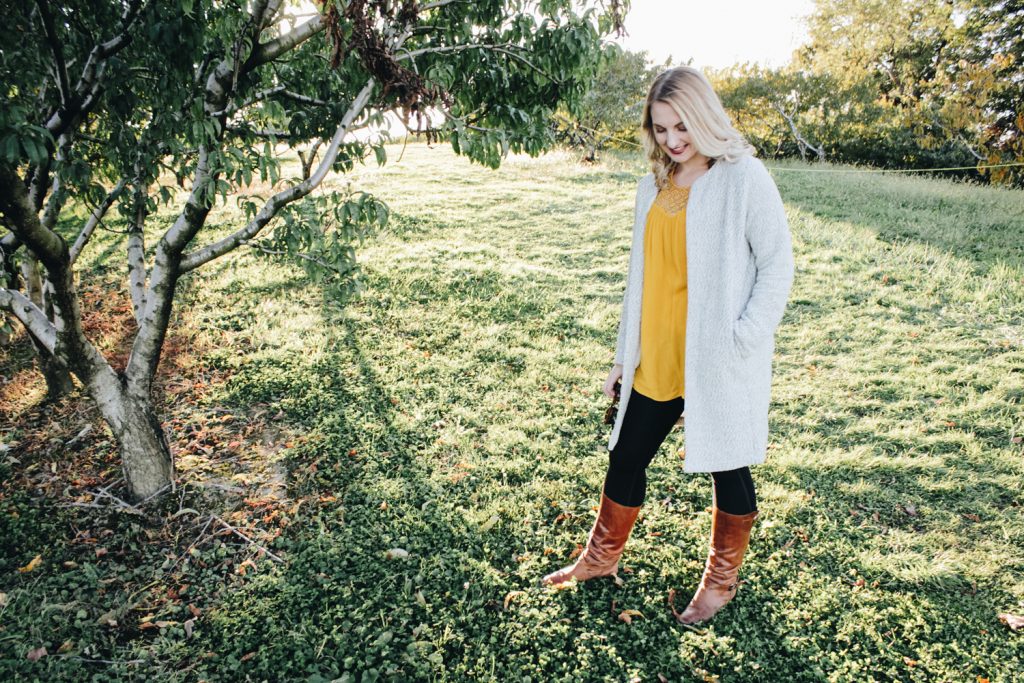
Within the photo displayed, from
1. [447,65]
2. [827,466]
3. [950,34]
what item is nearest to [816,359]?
[827,466]

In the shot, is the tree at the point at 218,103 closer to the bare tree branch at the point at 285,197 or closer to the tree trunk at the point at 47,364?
the bare tree branch at the point at 285,197

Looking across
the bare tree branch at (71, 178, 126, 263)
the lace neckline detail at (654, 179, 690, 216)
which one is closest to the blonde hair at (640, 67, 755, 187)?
the lace neckline detail at (654, 179, 690, 216)

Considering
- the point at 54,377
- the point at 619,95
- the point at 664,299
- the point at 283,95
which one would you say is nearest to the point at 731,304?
the point at 664,299

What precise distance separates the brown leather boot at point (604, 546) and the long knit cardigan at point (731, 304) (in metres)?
0.58

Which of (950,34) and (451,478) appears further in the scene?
(950,34)

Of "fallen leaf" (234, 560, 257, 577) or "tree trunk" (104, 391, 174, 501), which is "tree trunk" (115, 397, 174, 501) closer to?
"tree trunk" (104, 391, 174, 501)

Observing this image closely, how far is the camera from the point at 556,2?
3389mm

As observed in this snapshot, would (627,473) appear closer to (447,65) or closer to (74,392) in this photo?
(447,65)

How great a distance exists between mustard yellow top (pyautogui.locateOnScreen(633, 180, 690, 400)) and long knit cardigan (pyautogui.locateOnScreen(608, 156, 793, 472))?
83 mm

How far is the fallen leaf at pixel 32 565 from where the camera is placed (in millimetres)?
3129

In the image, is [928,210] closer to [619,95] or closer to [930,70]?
[619,95]

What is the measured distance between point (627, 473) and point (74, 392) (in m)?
4.76

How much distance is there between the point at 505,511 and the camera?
12.0 ft

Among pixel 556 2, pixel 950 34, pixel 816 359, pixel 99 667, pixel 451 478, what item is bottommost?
pixel 99 667
